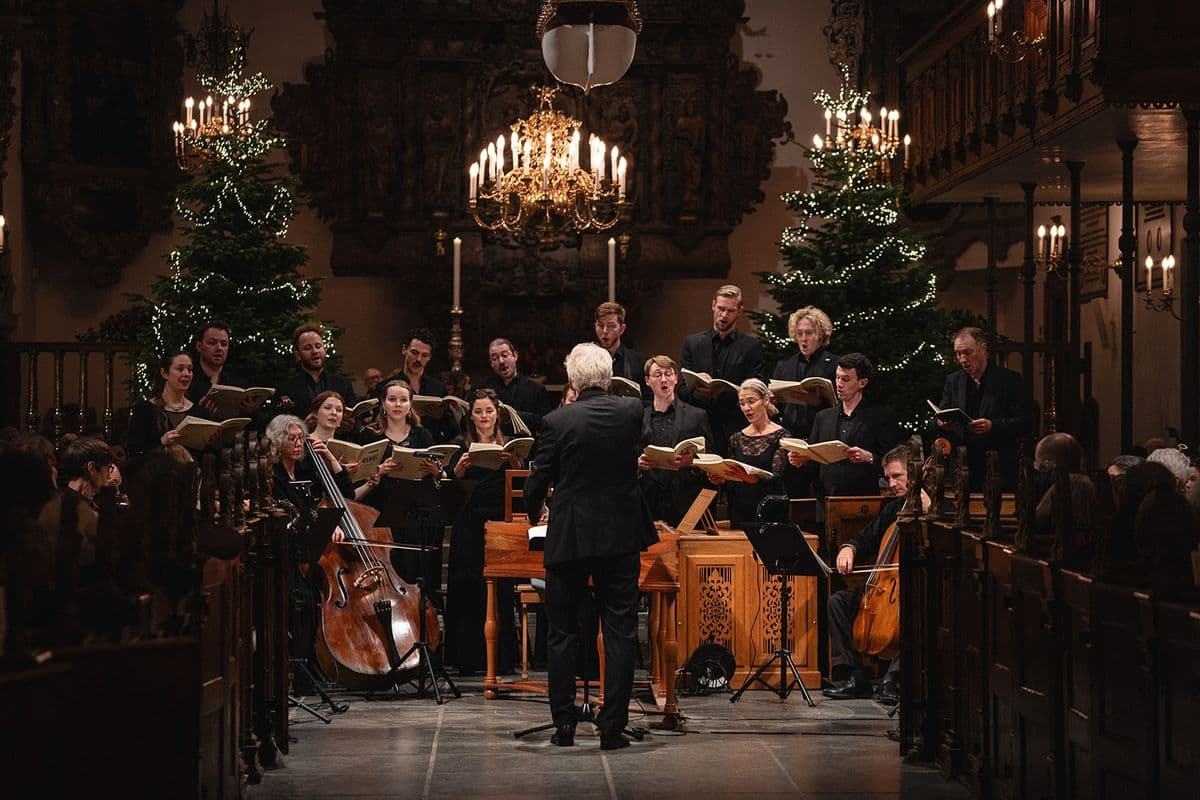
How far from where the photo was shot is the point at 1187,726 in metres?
4.03

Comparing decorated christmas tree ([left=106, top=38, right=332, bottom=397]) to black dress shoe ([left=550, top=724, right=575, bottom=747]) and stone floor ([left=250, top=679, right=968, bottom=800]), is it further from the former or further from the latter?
black dress shoe ([left=550, top=724, right=575, bottom=747])

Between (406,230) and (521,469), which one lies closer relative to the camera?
(521,469)

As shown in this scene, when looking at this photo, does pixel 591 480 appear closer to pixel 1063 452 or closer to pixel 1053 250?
pixel 1063 452

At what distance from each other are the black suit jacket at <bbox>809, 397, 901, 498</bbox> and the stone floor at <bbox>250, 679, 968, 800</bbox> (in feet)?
4.28

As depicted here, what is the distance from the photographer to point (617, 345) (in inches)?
396

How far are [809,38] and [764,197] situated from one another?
5.53 feet

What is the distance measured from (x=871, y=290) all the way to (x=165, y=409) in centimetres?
601

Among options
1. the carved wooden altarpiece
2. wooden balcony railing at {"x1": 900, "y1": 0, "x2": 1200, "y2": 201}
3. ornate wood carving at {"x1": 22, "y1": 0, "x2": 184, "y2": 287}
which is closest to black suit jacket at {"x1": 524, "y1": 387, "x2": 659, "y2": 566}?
wooden balcony railing at {"x1": 900, "y1": 0, "x2": 1200, "y2": 201}

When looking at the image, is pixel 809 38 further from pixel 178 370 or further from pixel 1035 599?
pixel 1035 599

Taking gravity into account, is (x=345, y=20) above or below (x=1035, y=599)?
above

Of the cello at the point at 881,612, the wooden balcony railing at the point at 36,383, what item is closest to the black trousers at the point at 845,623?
the cello at the point at 881,612

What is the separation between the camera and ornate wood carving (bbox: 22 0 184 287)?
583 inches

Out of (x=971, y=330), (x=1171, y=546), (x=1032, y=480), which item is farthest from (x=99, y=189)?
(x=1171, y=546)

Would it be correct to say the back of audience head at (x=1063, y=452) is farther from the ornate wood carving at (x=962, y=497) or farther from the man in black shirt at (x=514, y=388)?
the man in black shirt at (x=514, y=388)
